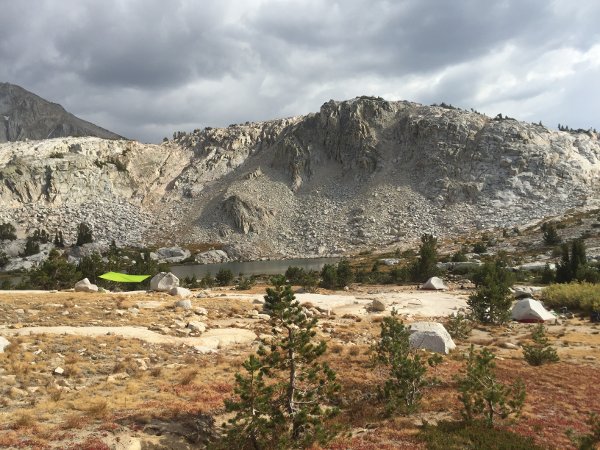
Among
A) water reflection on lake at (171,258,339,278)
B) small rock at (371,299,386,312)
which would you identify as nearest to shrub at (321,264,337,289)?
small rock at (371,299,386,312)

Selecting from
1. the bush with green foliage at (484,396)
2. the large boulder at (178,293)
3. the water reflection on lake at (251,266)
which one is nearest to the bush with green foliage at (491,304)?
the bush with green foliage at (484,396)

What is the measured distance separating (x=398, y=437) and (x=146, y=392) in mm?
7962

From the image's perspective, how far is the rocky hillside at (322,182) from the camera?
395 ft

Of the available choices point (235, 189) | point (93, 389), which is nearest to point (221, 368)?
point (93, 389)

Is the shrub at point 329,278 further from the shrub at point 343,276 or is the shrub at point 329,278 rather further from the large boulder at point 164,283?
the large boulder at point 164,283

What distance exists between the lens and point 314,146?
153000 millimetres

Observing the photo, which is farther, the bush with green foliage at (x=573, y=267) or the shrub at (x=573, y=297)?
the bush with green foliage at (x=573, y=267)

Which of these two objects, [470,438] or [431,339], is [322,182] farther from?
[470,438]

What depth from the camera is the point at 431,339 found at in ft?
69.4

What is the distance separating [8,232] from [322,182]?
9429 centimetres

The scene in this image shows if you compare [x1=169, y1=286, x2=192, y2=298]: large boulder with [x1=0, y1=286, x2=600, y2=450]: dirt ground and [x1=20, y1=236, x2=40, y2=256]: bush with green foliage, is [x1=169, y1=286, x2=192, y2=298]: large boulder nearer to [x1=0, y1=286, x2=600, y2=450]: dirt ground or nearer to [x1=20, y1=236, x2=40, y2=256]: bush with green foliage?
[x1=0, y1=286, x2=600, y2=450]: dirt ground

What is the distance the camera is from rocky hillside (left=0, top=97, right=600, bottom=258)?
395 ft

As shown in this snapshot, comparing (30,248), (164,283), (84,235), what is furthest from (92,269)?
(30,248)

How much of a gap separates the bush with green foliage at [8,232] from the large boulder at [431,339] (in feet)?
425
